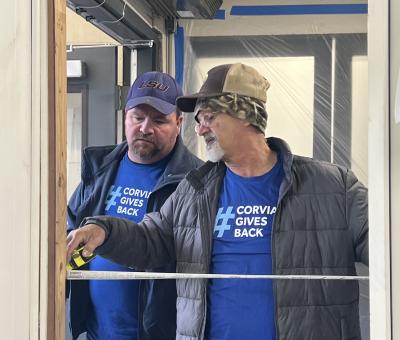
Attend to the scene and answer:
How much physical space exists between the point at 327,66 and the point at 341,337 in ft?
6.31

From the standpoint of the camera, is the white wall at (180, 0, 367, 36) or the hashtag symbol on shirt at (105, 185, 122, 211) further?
the white wall at (180, 0, 367, 36)

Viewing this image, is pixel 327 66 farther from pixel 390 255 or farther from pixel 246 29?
pixel 390 255

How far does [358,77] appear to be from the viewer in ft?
10.3

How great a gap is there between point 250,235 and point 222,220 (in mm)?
90

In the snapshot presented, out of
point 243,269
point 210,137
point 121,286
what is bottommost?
point 121,286

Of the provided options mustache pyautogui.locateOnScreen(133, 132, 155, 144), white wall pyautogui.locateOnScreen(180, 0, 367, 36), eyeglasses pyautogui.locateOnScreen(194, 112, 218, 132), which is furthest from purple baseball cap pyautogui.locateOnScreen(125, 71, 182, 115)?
white wall pyautogui.locateOnScreen(180, 0, 367, 36)

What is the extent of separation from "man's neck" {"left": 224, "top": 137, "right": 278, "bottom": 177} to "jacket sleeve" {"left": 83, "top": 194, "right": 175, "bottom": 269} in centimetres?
22

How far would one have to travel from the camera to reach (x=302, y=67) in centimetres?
319

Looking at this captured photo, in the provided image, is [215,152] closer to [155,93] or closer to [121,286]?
[155,93]

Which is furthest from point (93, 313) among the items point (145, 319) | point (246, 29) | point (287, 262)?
point (246, 29)

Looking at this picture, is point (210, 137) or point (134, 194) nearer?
point (210, 137)

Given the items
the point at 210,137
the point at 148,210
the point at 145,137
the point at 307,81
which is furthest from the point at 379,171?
the point at 307,81
